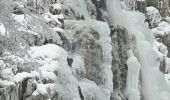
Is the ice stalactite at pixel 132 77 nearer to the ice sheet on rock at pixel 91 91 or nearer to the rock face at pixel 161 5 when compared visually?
the ice sheet on rock at pixel 91 91

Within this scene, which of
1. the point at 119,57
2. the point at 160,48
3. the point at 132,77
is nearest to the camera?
the point at 119,57

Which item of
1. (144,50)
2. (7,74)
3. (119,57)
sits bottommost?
(144,50)

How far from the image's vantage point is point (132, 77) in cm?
2217

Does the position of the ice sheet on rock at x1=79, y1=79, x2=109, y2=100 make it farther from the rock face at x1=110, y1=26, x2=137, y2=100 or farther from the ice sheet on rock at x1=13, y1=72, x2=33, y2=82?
the ice sheet on rock at x1=13, y1=72, x2=33, y2=82

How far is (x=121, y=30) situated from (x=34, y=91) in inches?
300

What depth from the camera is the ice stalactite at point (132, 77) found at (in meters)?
21.8

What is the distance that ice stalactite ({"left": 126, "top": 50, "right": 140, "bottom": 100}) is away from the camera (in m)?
21.8

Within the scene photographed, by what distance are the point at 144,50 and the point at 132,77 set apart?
297cm

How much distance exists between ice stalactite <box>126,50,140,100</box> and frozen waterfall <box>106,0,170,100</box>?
163 cm

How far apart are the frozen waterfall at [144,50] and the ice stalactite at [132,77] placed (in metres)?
1.63

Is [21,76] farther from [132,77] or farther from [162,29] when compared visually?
[162,29]

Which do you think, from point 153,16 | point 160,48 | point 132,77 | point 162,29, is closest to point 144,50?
point 132,77

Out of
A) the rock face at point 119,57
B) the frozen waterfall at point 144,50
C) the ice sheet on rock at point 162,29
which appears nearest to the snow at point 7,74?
the rock face at point 119,57

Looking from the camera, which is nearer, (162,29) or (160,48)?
(160,48)
